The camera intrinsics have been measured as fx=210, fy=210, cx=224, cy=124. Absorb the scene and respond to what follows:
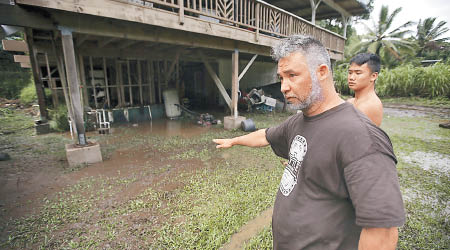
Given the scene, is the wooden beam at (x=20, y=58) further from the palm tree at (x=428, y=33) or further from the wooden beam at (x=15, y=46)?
the palm tree at (x=428, y=33)

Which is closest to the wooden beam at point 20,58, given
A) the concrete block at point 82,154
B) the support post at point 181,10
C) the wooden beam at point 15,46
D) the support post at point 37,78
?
the wooden beam at point 15,46

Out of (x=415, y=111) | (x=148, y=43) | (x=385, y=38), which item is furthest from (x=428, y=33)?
(x=148, y=43)

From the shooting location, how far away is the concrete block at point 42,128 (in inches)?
273

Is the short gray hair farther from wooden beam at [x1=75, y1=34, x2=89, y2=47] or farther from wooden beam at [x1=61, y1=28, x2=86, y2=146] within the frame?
wooden beam at [x1=75, y1=34, x2=89, y2=47]

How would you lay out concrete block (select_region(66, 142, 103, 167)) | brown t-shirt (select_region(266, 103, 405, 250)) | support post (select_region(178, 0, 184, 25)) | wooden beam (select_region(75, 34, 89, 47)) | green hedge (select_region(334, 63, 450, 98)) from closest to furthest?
brown t-shirt (select_region(266, 103, 405, 250)), concrete block (select_region(66, 142, 103, 167)), support post (select_region(178, 0, 184, 25)), wooden beam (select_region(75, 34, 89, 47)), green hedge (select_region(334, 63, 450, 98))

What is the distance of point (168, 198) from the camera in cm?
322

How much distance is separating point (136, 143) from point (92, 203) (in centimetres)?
291

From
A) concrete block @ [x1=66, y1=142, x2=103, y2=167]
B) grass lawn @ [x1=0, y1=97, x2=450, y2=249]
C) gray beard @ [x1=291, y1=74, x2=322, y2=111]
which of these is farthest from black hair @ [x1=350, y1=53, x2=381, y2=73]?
concrete block @ [x1=66, y1=142, x2=103, y2=167]

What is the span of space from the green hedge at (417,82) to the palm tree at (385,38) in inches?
273

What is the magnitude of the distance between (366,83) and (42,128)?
29.5 feet

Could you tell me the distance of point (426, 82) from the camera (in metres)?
13.7

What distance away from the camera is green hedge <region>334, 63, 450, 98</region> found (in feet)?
43.1

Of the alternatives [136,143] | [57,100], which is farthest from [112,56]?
[136,143]

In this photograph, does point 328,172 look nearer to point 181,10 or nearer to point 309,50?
point 309,50
